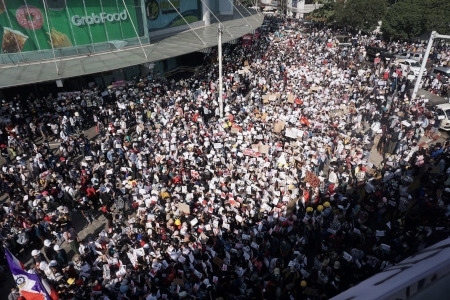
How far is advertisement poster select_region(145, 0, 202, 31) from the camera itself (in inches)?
1176

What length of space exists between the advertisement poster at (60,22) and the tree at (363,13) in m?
30.6

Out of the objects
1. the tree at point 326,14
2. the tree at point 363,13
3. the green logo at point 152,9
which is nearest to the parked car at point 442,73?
the tree at point 363,13

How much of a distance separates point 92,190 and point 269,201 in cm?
763

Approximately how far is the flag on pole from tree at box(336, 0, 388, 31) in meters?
46.3

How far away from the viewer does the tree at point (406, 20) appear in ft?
124

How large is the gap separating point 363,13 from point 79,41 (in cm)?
3626

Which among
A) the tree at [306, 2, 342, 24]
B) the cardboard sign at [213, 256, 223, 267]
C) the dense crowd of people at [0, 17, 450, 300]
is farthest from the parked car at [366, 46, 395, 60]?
the cardboard sign at [213, 256, 223, 267]

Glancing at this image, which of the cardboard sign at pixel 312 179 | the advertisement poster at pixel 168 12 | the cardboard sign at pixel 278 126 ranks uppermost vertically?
the advertisement poster at pixel 168 12

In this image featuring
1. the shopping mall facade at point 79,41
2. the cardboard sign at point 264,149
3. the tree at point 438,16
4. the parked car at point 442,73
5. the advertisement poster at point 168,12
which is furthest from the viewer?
the tree at point 438,16

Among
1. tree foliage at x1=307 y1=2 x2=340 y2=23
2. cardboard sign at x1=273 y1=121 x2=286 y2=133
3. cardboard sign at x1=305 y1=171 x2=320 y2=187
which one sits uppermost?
tree foliage at x1=307 y1=2 x2=340 y2=23

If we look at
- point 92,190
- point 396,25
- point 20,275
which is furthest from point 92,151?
point 396,25

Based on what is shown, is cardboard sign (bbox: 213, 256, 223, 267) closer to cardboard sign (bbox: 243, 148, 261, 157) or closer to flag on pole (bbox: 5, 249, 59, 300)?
flag on pole (bbox: 5, 249, 59, 300)

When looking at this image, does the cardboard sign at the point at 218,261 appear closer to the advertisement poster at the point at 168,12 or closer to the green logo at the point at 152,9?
the advertisement poster at the point at 168,12

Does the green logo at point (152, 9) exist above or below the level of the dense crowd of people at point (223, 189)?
above
